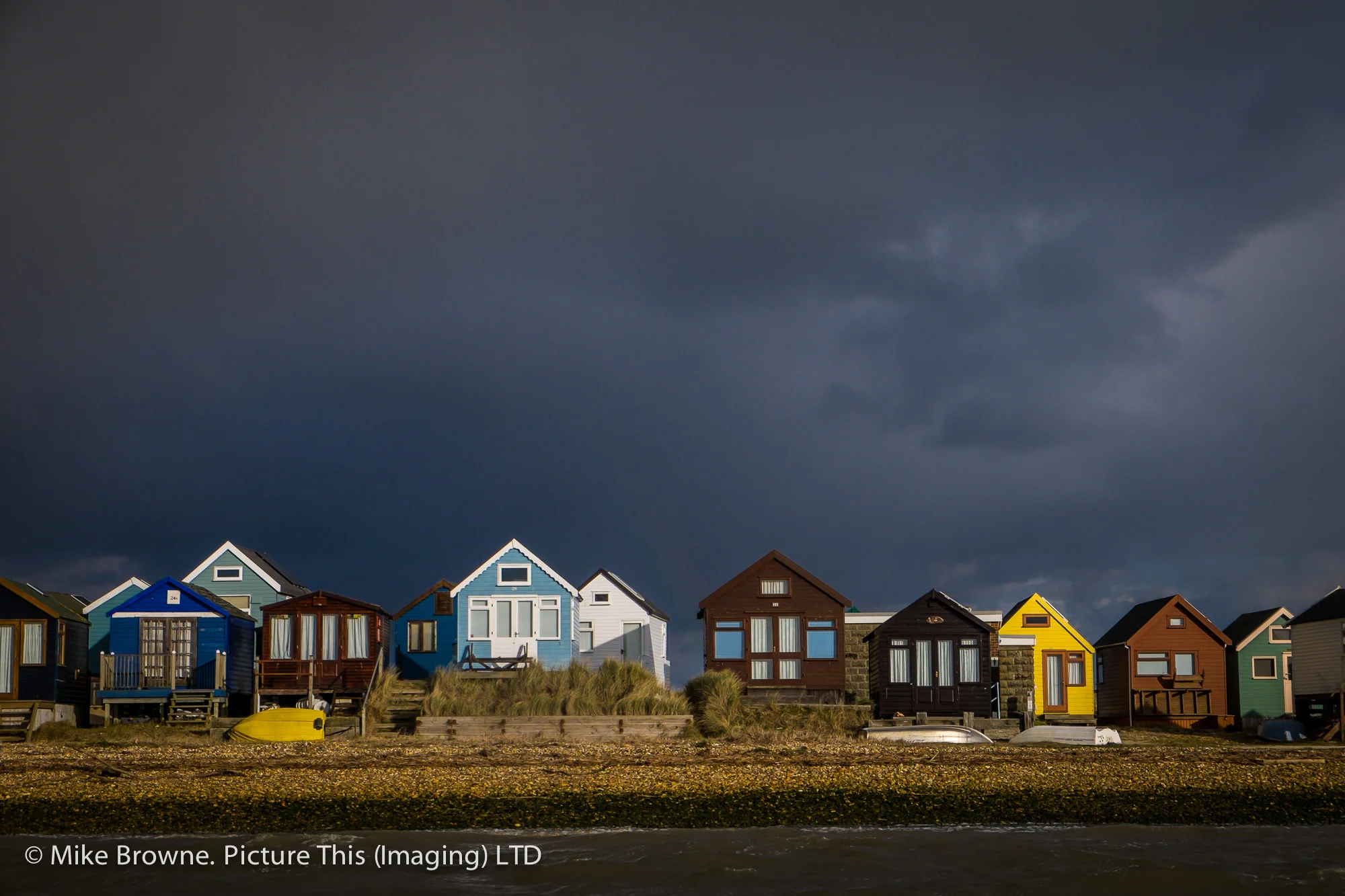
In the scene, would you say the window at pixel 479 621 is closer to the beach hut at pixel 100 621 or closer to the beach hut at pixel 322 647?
the beach hut at pixel 322 647

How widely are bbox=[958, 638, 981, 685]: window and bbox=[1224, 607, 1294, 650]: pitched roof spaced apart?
678 inches

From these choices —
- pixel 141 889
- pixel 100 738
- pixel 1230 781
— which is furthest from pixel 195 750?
pixel 1230 781

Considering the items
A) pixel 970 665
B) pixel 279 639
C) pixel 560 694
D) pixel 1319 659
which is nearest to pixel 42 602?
pixel 279 639

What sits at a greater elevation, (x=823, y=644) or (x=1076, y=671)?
(x=823, y=644)

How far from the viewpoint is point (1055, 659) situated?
4900 centimetres

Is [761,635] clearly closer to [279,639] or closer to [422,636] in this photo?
[422,636]

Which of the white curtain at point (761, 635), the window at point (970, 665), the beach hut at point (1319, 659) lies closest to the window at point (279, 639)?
the white curtain at point (761, 635)

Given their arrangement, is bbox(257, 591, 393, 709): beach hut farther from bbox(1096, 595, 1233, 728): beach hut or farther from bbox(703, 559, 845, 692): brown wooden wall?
bbox(1096, 595, 1233, 728): beach hut

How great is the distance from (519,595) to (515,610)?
55 centimetres

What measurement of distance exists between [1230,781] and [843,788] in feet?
26.6

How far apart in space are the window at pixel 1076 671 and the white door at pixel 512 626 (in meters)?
21.3

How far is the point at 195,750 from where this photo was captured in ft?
100

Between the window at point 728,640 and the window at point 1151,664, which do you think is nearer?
the window at point 728,640

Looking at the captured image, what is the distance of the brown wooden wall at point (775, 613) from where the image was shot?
42094mm
